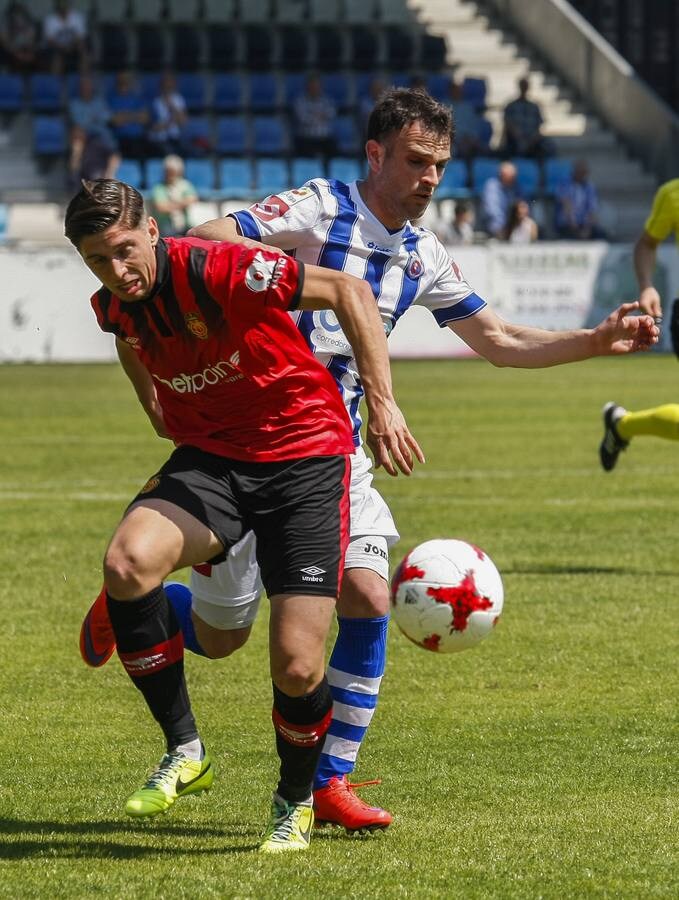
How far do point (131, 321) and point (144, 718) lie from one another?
196cm

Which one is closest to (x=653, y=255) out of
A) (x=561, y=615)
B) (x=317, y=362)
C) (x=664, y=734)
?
(x=561, y=615)

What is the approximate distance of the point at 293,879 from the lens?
161 inches

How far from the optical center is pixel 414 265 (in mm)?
5277

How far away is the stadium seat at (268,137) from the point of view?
29.5 metres

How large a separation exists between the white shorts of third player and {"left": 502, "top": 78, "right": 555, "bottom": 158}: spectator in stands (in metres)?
25.6

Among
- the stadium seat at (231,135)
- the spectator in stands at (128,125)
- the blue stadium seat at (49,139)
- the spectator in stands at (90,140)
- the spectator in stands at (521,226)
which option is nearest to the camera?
the spectator in stands at (521,226)

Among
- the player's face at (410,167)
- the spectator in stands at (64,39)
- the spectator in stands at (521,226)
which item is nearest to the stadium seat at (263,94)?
the spectator in stands at (64,39)

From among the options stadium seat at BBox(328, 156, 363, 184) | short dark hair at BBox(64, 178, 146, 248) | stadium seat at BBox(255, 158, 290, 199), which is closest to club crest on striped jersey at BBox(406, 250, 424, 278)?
short dark hair at BBox(64, 178, 146, 248)

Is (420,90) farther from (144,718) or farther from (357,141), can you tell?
(357,141)

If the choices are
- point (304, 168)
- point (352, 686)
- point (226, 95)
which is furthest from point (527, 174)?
point (352, 686)

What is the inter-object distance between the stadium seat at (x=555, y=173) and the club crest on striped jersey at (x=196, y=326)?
25891mm

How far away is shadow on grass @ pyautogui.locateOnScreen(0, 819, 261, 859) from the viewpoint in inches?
170

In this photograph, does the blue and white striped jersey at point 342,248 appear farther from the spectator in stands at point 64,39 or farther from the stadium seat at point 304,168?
the spectator in stands at point 64,39

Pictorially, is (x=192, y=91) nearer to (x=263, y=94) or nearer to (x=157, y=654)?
(x=263, y=94)
